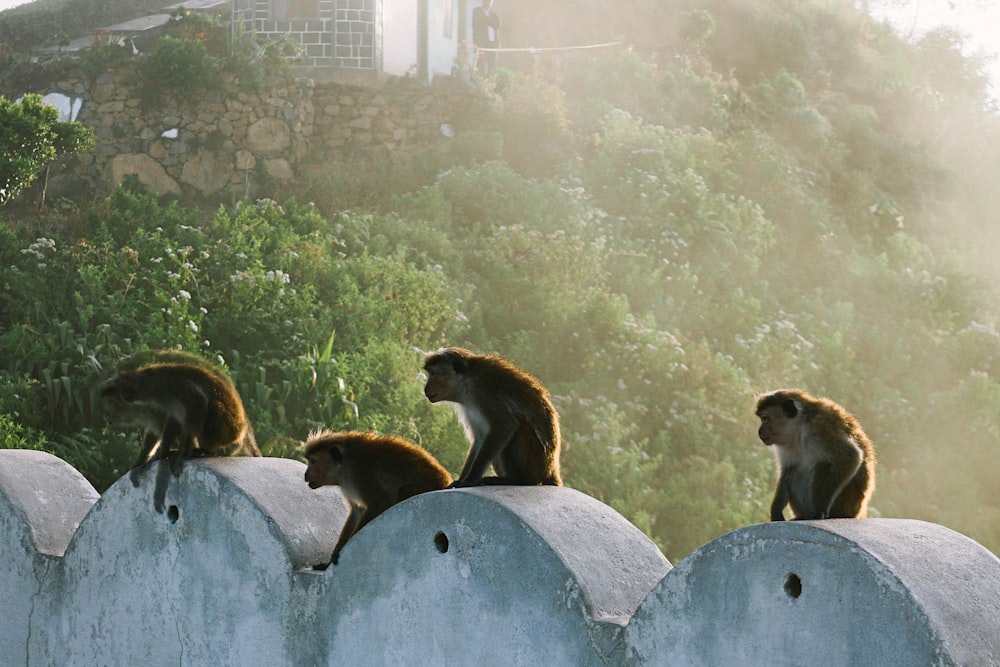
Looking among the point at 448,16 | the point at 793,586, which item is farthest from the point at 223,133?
the point at 793,586

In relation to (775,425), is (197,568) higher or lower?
lower

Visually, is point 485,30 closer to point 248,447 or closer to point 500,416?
point 248,447

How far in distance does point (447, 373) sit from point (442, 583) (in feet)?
2.37

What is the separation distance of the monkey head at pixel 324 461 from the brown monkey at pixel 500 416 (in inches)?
13.8

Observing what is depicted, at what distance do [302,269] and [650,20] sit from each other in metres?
13.1

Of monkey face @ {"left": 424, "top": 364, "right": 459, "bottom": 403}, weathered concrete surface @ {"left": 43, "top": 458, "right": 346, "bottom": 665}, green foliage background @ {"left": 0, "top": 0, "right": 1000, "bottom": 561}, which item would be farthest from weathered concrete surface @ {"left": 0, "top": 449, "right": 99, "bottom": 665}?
green foliage background @ {"left": 0, "top": 0, "right": 1000, "bottom": 561}

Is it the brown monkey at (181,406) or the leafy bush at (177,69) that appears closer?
the brown monkey at (181,406)

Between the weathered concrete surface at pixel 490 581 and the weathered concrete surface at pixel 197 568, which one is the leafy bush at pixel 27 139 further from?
the weathered concrete surface at pixel 490 581

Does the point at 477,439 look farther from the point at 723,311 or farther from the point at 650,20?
the point at 650,20

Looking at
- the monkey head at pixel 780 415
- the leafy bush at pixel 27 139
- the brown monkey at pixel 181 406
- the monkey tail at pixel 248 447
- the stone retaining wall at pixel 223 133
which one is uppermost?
the monkey head at pixel 780 415

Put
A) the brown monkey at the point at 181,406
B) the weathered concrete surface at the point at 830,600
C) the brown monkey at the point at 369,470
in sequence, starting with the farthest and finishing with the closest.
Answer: the brown monkey at the point at 181,406 → the brown monkey at the point at 369,470 → the weathered concrete surface at the point at 830,600

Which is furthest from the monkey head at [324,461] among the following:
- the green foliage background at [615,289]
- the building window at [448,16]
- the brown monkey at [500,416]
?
the building window at [448,16]

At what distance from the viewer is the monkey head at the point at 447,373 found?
378cm

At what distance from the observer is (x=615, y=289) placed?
→ 1479 cm
